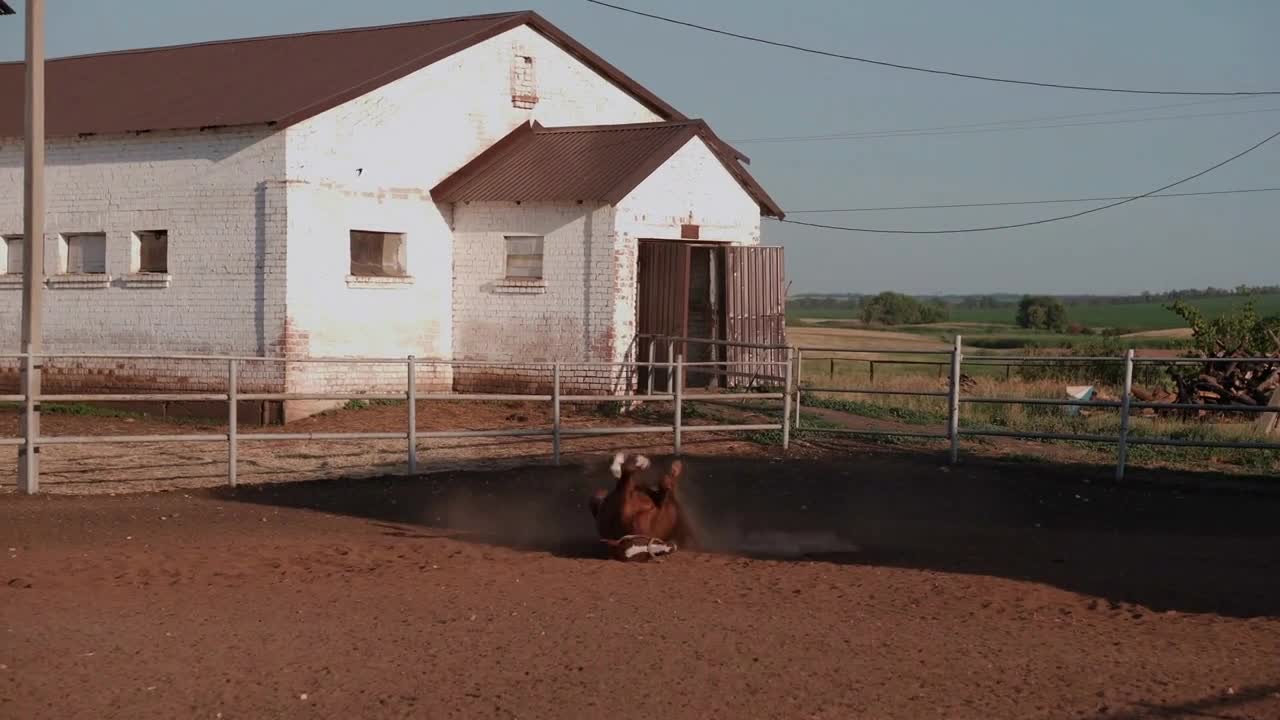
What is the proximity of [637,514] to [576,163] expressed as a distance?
37.2 feet

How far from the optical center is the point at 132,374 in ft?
63.9

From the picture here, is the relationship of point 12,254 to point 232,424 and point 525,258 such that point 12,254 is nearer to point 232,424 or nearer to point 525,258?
point 525,258

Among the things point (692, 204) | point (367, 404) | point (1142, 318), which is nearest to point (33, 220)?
point (367, 404)

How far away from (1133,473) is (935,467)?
6.54 ft

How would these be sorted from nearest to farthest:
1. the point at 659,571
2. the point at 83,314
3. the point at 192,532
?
the point at 659,571
the point at 192,532
the point at 83,314

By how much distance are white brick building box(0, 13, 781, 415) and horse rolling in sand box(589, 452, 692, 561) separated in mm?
9349

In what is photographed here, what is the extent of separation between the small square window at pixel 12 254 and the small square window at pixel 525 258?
7.39m

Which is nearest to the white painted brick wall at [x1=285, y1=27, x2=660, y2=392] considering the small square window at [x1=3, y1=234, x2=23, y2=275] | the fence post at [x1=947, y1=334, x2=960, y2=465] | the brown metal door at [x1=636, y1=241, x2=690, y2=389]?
the brown metal door at [x1=636, y1=241, x2=690, y2=389]

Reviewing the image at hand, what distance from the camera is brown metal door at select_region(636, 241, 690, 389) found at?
65.2 feet

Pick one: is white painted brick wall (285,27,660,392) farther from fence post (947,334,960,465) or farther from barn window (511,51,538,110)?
fence post (947,334,960,465)

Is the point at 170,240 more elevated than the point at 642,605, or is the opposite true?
the point at 170,240

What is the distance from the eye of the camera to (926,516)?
39.5 feet

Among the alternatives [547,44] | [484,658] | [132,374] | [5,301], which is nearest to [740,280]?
[547,44]

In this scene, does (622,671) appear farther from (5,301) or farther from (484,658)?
(5,301)
